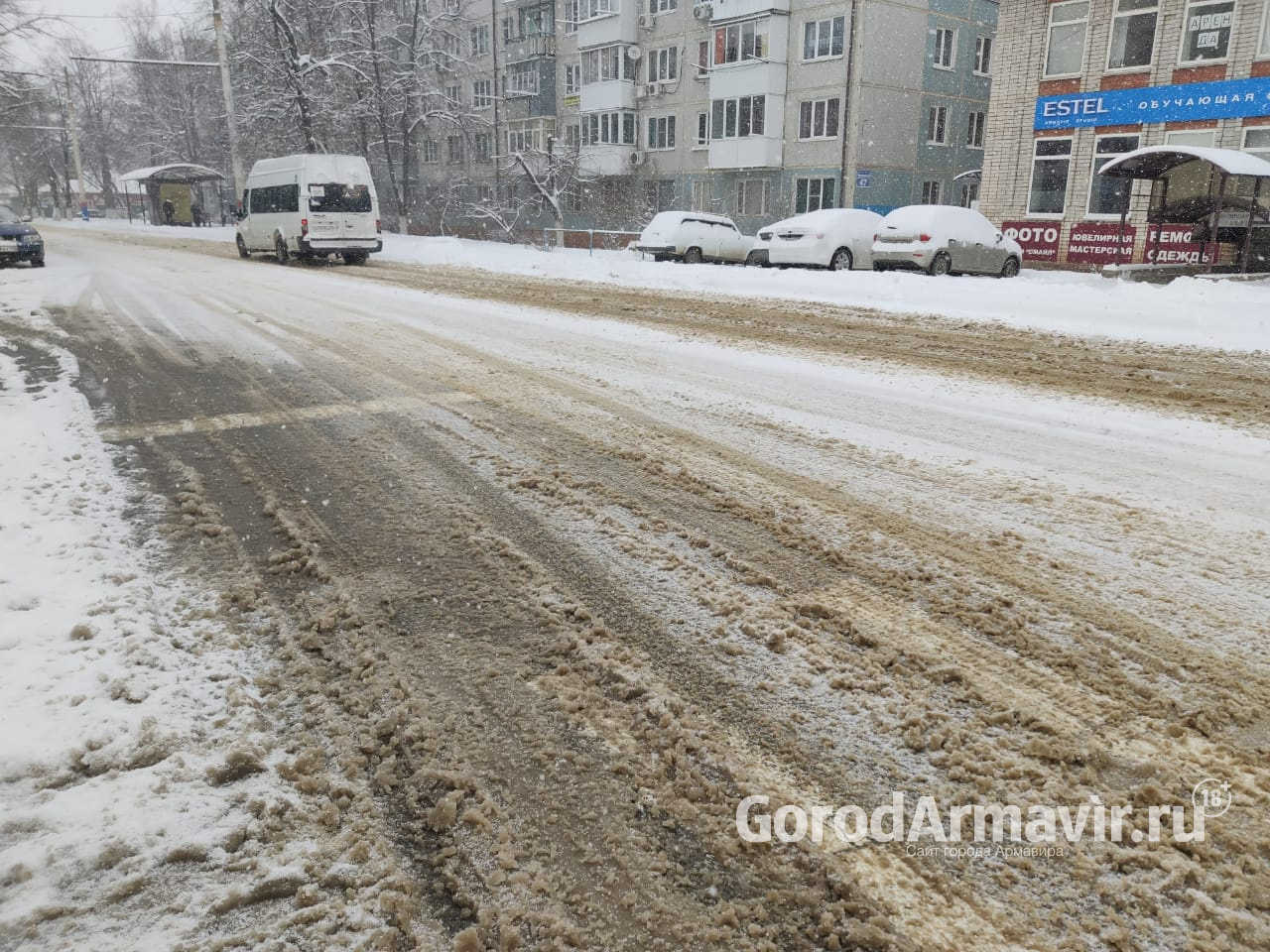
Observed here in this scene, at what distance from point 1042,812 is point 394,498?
10.6 ft

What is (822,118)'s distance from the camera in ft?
116

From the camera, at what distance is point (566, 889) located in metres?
1.94

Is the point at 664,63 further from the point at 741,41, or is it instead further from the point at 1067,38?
the point at 1067,38

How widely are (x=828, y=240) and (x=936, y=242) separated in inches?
115

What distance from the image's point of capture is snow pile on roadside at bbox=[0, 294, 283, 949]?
191 centimetres

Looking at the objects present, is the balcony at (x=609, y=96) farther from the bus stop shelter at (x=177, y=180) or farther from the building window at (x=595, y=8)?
the bus stop shelter at (x=177, y=180)

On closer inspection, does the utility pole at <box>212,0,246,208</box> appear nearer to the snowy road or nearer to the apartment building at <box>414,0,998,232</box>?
the apartment building at <box>414,0,998,232</box>

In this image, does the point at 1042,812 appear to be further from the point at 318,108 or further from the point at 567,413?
the point at 318,108

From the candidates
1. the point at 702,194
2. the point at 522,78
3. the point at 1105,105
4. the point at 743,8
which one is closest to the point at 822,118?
the point at 743,8

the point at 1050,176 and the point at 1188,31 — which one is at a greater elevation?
the point at 1188,31

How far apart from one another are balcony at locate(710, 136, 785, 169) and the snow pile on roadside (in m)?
35.8

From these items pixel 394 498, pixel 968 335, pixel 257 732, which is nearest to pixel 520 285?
pixel 968 335

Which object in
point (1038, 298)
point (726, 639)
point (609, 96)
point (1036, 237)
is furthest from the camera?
point (609, 96)

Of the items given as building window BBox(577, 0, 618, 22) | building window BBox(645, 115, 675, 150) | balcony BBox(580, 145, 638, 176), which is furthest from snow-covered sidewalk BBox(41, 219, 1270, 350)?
building window BBox(577, 0, 618, 22)
